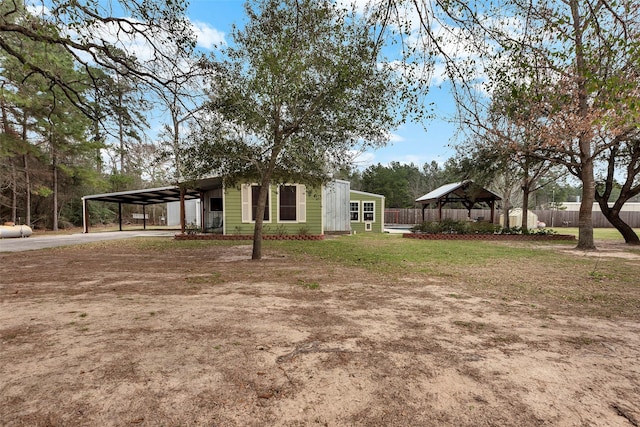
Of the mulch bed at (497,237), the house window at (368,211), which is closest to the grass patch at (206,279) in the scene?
Result: the mulch bed at (497,237)

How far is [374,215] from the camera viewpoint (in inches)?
756

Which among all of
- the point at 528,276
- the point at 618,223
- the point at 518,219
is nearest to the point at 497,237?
the point at 618,223

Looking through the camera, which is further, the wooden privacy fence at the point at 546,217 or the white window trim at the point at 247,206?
the wooden privacy fence at the point at 546,217

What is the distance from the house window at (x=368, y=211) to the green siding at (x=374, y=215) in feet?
0.41

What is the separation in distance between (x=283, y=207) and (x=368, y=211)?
6610 millimetres

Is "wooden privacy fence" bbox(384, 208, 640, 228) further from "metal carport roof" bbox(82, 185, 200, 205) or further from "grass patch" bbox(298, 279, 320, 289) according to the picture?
"grass patch" bbox(298, 279, 320, 289)

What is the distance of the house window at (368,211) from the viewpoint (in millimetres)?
19031

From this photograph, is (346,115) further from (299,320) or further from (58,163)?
(58,163)

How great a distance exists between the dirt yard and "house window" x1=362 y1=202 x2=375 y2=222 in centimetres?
1445

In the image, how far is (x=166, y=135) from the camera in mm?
7746

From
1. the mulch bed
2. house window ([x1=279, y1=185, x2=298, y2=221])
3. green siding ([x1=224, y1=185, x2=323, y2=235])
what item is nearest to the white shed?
the mulch bed

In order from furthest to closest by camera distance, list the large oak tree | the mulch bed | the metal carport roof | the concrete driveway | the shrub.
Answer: the metal carport roof, the shrub, the mulch bed, the concrete driveway, the large oak tree

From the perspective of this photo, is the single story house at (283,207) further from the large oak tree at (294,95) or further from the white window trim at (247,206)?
the large oak tree at (294,95)

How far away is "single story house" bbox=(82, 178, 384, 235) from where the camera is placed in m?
13.9
